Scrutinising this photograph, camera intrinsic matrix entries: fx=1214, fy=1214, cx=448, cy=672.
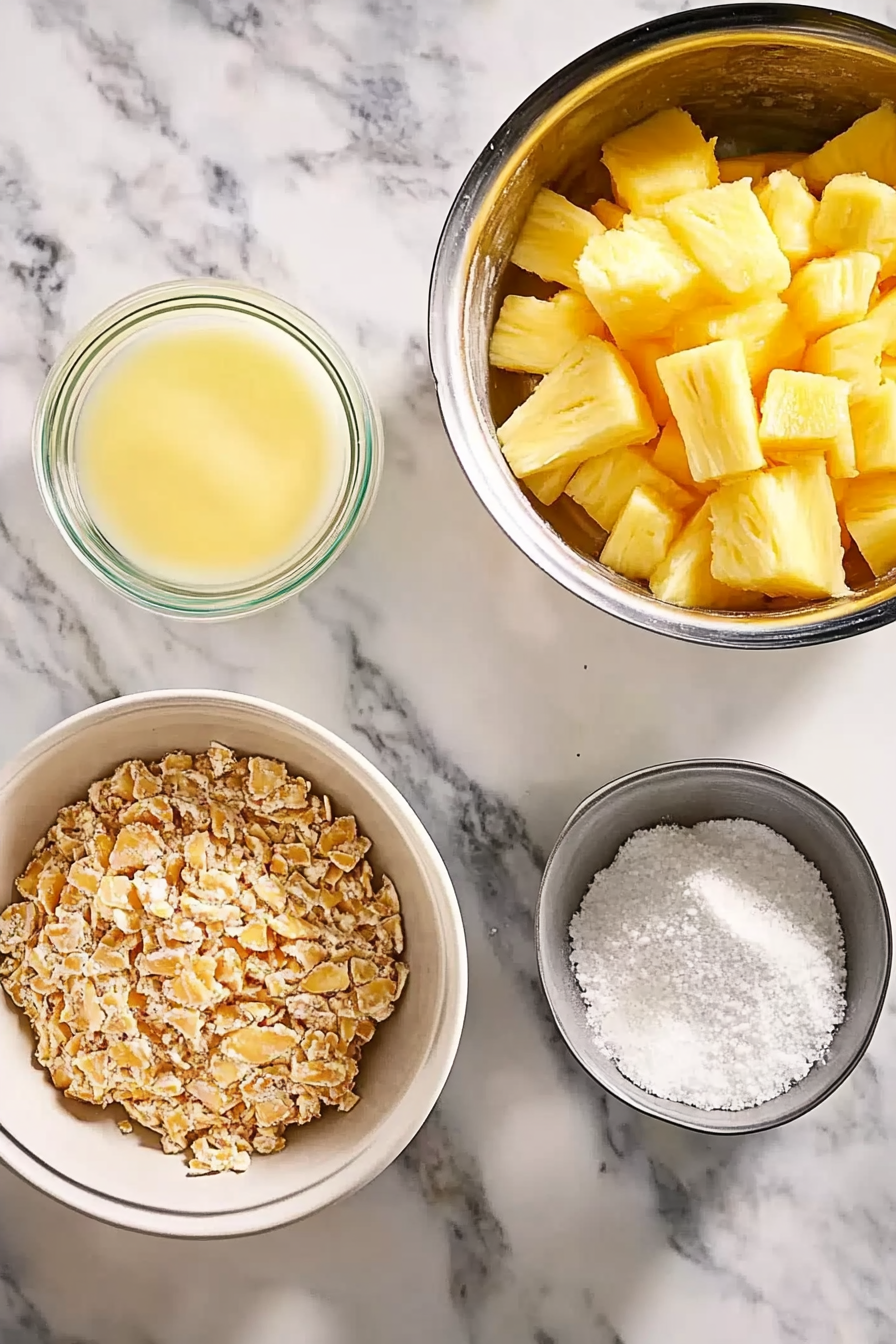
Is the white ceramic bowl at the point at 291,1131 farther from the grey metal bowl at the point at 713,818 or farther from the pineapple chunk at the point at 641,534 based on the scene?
the pineapple chunk at the point at 641,534

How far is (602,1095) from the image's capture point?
1206mm

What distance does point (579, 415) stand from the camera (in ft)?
3.16

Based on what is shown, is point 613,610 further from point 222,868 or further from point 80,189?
point 80,189

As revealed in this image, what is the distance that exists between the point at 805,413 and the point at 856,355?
0.22 ft

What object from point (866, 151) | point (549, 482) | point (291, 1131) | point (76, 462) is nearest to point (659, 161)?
point (866, 151)

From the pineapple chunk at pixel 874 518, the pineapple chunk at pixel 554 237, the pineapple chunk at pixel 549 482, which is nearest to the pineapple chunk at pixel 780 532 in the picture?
the pineapple chunk at pixel 874 518

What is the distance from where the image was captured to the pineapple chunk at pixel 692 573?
3.24 ft

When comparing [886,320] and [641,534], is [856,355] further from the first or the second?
[641,534]

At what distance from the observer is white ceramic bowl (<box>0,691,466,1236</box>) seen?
3.38 feet

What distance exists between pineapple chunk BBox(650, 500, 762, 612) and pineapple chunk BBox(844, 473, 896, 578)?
0.10 m

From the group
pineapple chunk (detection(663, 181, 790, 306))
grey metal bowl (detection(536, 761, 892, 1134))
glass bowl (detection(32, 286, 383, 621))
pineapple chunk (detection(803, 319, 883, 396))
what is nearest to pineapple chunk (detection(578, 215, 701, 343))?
pineapple chunk (detection(663, 181, 790, 306))

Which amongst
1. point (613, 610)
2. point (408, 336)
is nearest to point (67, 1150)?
point (613, 610)

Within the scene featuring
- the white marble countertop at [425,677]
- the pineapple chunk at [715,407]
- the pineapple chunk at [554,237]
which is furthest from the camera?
the white marble countertop at [425,677]

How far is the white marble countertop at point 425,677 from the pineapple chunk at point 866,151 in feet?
0.96
